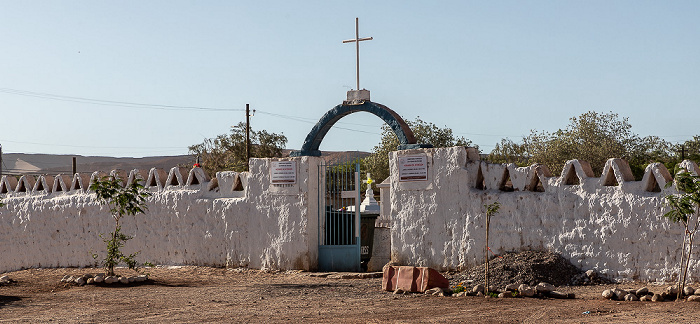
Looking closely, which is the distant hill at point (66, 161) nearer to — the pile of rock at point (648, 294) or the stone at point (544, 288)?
the stone at point (544, 288)

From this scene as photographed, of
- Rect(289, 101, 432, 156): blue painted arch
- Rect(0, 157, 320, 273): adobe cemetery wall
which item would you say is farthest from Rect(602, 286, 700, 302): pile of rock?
Rect(0, 157, 320, 273): adobe cemetery wall

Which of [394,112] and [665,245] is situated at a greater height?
[394,112]

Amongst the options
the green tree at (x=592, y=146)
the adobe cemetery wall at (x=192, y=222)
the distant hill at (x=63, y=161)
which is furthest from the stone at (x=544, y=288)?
the distant hill at (x=63, y=161)

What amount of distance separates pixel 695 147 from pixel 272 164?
3798 cm

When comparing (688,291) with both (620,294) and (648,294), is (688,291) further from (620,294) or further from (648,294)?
(620,294)

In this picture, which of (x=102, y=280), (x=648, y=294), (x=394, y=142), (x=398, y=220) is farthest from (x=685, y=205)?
(x=394, y=142)

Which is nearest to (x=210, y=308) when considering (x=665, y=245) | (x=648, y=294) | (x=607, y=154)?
(x=648, y=294)

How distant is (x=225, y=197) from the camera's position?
47.4 ft

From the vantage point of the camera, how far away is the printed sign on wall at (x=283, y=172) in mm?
13648

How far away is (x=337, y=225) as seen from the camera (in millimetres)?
13703

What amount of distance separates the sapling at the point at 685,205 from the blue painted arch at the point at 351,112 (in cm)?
442

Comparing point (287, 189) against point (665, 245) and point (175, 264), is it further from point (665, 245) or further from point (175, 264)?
point (665, 245)

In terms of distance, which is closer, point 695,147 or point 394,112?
point 394,112

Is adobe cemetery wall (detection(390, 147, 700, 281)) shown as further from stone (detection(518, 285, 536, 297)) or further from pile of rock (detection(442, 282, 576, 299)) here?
stone (detection(518, 285, 536, 297))
